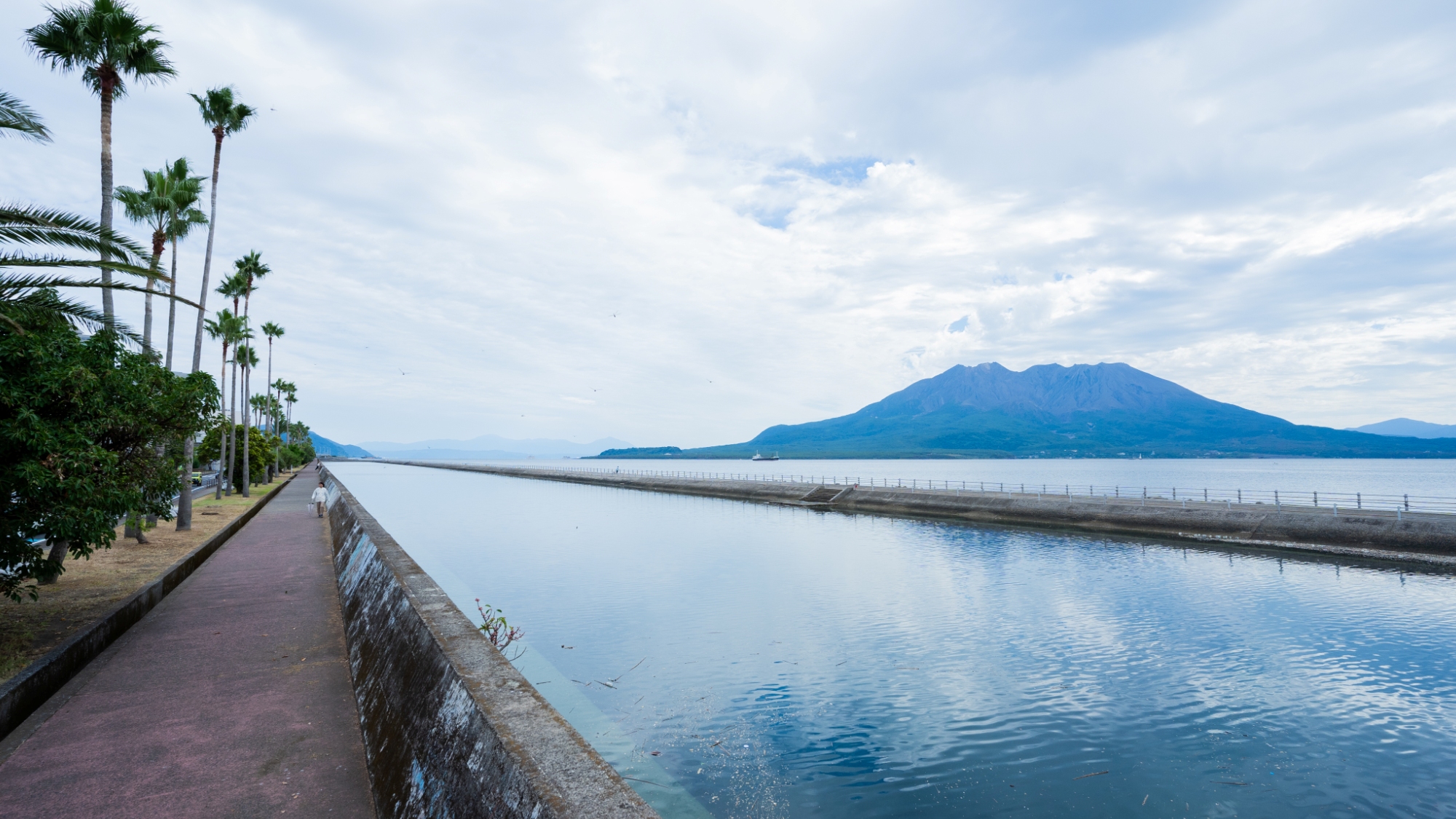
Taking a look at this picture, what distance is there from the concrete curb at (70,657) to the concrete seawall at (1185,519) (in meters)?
39.6

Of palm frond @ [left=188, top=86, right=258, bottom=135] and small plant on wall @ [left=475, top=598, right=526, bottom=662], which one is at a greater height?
palm frond @ [left=188, top=86, right=258, bottom=135]

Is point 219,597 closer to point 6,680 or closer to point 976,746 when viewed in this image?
point 6,680

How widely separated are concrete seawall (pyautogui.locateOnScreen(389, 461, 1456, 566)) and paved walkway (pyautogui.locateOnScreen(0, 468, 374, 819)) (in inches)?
1445

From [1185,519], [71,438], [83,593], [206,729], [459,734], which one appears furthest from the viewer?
[1185,519]

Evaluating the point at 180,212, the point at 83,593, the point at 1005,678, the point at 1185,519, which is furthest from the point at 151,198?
the point at 1185,519

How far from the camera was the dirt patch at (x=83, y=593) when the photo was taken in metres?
9.23

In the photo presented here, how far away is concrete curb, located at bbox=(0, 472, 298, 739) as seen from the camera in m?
7.39

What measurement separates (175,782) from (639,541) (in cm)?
3129

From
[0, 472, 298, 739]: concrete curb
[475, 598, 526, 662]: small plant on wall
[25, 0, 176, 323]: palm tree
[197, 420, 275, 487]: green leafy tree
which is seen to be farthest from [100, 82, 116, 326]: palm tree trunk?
[197, 420, 275, 487]: green leafy tree

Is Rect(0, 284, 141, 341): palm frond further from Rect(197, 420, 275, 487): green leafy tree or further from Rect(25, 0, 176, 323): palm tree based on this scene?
Rect(197, 420, 275, 487): green leafy tree

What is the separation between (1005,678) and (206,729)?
44.2 feet

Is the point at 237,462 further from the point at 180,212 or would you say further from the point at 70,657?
the point at 70,657

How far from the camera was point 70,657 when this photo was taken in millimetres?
8945

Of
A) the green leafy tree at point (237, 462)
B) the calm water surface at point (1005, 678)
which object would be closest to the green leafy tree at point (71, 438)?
the calm water surface at point (1005, 678)
